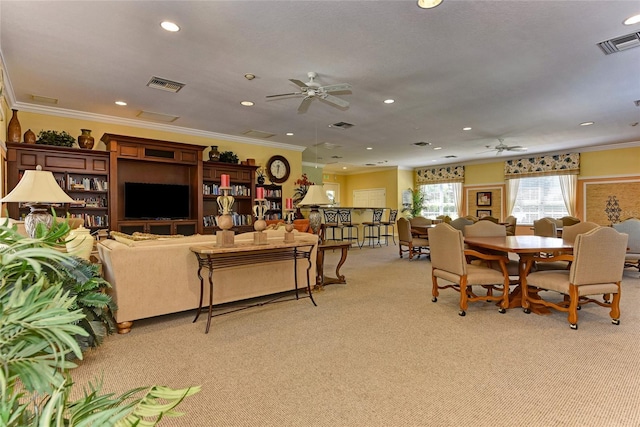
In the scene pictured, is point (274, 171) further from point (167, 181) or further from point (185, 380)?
point (185, 380)

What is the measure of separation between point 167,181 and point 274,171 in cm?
250

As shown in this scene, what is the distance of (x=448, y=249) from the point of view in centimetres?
348

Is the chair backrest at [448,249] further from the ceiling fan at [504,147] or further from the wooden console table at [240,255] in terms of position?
the ceiling fan at [504,147]

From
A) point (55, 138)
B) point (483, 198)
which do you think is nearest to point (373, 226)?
point (483, 198)

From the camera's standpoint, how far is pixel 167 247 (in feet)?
10.5

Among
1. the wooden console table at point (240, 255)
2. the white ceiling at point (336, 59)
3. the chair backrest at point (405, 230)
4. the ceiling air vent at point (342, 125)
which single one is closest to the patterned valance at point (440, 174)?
the white ceiling at point (336, 59)

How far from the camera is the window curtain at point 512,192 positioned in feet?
33.4

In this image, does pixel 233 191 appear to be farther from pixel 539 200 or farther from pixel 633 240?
pixel 539 200

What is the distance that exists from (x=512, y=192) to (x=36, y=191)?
36.9 feet

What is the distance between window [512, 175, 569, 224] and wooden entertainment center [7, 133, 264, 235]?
8.23 m

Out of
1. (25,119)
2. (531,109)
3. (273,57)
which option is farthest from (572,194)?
(25,119)

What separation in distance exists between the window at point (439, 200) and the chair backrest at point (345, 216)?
454 centimetres

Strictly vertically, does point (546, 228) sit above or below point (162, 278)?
above

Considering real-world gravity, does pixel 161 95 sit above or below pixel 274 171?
above
